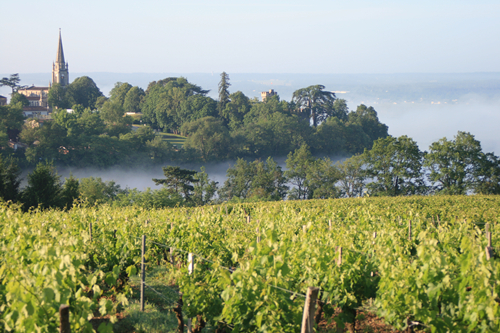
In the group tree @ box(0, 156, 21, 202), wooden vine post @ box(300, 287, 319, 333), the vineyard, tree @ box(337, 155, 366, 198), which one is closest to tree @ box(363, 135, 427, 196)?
tree @ box(337, 155, 366, 198)

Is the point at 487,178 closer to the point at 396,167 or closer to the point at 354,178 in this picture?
the point at 396,167

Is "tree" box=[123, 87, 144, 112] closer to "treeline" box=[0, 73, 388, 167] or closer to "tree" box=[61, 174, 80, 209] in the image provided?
"treeline" box=[0, 73, 388, 167]

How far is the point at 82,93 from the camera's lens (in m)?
108

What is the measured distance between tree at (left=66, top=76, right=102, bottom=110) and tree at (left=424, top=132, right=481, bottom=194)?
8856cm

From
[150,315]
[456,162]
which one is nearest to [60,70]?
[456,162]

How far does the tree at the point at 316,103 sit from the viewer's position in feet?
344

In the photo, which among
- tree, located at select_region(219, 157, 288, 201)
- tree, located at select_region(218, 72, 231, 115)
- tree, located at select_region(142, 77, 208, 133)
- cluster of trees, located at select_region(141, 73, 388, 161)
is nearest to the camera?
tree, located at select_region(219, 157, 288, 201)

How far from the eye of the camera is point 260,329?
4363 millimetres

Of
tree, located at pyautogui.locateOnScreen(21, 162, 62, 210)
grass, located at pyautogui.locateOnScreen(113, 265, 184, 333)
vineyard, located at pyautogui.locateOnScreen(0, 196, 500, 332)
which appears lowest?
tree, located at pyautogui.locateOnScreen(21, 162, 62, 210)

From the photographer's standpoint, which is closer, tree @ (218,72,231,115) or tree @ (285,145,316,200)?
tree @ (285,145,316,200)

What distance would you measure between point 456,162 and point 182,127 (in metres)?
59.1

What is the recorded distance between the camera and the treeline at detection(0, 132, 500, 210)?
40281mm

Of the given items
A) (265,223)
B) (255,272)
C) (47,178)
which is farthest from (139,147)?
(255,272)

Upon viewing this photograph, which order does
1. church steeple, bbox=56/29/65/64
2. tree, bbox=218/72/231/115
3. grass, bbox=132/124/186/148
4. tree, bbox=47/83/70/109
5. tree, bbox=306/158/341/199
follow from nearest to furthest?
tree, bbox=306/158/341/199
grass, bbox=132/124/186/148
tree, bbox=47/83/70/109
tree, bbox=218/72/231/115
church steeple, bbox=56/29/65/64
